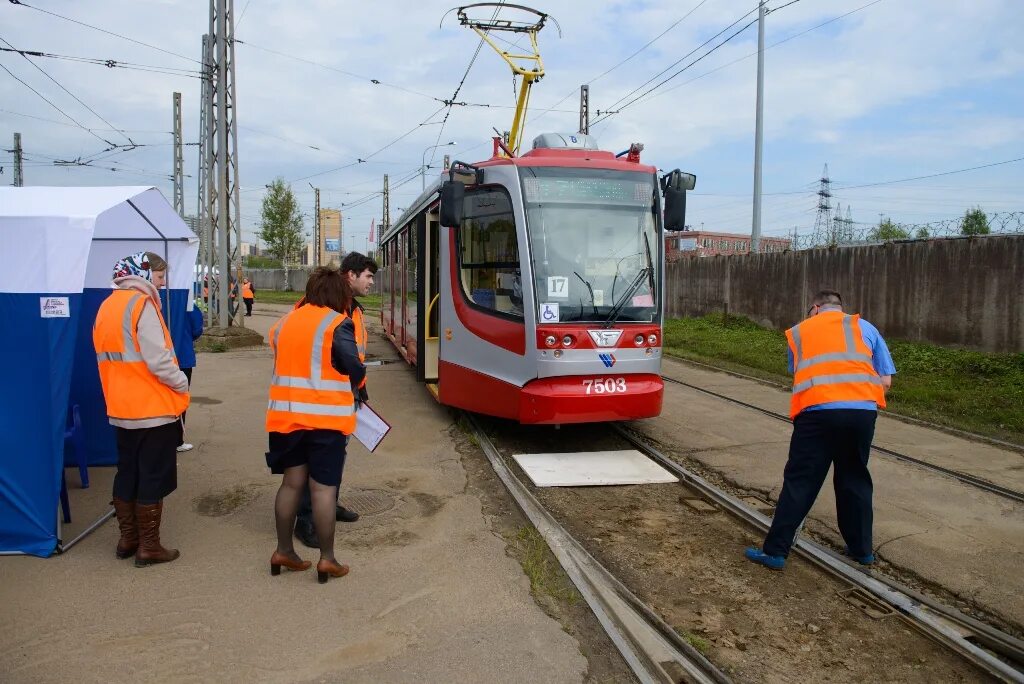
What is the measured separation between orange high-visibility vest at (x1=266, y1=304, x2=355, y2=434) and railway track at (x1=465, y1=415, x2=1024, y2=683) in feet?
5.86

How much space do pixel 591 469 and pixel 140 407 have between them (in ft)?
13.0

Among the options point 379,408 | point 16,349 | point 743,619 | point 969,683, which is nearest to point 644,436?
point 379,408

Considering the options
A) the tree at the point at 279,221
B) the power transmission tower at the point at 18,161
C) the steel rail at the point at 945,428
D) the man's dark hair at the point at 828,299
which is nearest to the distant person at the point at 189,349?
the man's dark hair at the point at 828,299

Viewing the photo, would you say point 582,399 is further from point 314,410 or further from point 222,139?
point 222,139

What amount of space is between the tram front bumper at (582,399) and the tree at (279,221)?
166ft

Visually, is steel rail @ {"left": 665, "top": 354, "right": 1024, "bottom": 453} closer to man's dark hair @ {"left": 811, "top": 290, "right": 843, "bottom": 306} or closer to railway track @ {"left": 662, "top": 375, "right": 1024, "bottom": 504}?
railway track @ {"left": 662, "top": 375, "right": 1024, "bottom": 504}

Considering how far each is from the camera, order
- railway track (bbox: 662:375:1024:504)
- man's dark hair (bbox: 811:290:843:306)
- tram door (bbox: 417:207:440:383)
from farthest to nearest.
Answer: tram door (bbox: 417:207:440:383) < railway track (bbox: 662:375:1024:504) < man's dark hair (bbox: 811:290:843:306)

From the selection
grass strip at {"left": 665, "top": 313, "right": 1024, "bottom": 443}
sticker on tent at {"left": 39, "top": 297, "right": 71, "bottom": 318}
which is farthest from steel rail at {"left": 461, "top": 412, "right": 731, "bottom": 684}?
grass strip at {"left": 665, "top": 313, "right": 1024, "bottom": 443}

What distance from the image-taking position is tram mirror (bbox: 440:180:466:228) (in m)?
7.39

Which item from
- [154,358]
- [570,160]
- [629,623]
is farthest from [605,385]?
[154,358]

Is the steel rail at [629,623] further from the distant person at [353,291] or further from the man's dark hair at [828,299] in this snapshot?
the man's dark hair at [828,299]

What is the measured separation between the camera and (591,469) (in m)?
6.94

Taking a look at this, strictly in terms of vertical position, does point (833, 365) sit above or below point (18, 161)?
below

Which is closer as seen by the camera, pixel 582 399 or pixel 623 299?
pixel 582 399
